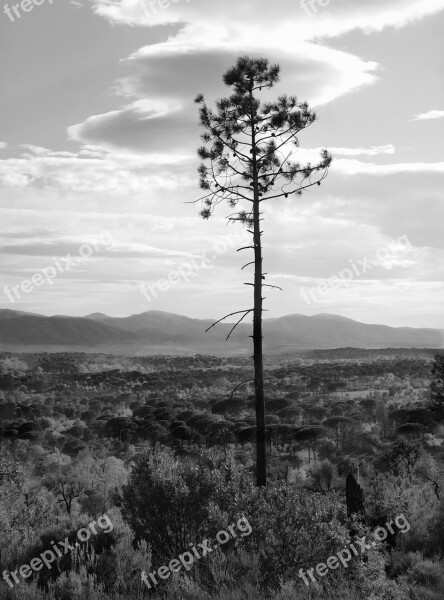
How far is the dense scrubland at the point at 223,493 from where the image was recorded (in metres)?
11.9

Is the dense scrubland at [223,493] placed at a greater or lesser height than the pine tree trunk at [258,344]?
lesser

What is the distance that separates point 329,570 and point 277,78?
1257 cm

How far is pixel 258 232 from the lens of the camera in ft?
54.7

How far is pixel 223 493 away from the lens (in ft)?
45.7

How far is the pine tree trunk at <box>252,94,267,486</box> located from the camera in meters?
16.1

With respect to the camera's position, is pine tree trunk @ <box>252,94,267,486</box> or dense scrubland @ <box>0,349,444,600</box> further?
pine tree trunk @ <box>252,94,267,486</box>

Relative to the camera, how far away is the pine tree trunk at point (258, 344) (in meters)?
16.1

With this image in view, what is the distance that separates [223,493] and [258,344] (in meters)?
4.23

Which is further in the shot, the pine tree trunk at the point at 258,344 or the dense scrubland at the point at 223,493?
the pine tree trunk at the point at 258,344

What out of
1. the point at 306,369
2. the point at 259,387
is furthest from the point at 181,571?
the point at 306,369

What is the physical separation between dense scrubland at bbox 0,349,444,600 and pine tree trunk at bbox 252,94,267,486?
1.87 ft

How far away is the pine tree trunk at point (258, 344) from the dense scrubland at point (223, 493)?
0.57 meters

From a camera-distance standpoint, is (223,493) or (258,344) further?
(258,344)

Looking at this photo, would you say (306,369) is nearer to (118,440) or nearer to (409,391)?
(409,391)
